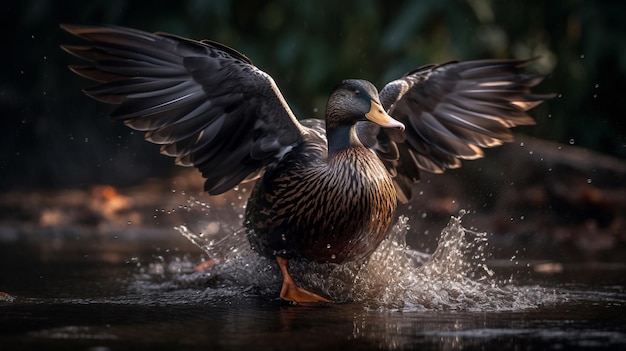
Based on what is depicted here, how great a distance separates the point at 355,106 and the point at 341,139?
0.20m

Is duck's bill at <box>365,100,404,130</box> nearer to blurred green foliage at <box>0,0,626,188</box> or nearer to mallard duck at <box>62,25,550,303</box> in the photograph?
mallard duck at <box>62,25,550,303</box>

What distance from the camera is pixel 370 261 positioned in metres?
5.84

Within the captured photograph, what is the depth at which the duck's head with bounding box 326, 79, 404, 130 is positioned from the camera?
17.6 ft

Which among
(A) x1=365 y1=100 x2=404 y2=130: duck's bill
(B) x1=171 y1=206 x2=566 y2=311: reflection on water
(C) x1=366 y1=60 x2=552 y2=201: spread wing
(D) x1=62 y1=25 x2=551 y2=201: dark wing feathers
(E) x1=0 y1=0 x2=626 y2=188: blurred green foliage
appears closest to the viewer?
(B) x1=171 y1=206 x2=566 y2=311: reflection on water

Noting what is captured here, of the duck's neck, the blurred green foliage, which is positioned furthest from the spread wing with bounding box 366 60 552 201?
the blurred green foliage

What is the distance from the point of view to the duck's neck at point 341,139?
5.50 meters

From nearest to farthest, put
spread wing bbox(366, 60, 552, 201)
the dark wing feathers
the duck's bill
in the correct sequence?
1. the duck's bill
2. the dark wing feathers
3. spread wing bbox(366, 60, 552, 201)

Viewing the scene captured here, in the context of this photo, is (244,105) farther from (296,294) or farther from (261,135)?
(296,294)

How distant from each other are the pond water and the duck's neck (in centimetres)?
72

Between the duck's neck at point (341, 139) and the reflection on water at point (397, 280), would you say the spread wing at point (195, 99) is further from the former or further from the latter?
the reflection on water at point (397, 280)

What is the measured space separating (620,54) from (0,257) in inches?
251

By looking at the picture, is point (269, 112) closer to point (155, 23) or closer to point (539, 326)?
point (539, 326)

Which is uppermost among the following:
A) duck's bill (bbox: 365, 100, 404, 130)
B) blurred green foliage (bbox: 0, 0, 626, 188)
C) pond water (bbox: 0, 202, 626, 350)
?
blurred green foliage (bbox: 0, 0, 626, 188)

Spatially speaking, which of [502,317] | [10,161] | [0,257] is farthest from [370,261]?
[10,161]
